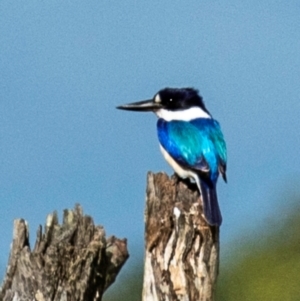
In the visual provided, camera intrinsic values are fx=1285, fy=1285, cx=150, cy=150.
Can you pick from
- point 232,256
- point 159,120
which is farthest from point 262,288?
point 159,120

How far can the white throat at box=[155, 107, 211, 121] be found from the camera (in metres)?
9.61

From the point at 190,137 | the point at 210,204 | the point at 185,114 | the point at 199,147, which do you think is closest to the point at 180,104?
the point at 185,114

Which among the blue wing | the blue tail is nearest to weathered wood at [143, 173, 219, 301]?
the blue tail

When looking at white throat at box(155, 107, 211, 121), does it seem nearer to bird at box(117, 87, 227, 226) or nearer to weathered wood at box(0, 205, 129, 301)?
bird at box(117, 87, 227, 226)

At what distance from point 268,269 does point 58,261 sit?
1209 centimetres

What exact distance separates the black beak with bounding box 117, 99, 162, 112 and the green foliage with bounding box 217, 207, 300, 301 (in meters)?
8.58

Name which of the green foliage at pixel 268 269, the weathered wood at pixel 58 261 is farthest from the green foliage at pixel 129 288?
the weathered wood at pixel 58 261

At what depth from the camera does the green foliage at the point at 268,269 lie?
18.3 meters

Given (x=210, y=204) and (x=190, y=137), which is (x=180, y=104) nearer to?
(x=190, y=137)

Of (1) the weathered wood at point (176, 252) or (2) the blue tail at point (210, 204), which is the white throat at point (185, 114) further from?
(1) the weathered wood at point (176, 252)

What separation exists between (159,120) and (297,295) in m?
9.29

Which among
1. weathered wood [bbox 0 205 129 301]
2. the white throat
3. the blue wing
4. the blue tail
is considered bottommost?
weathered wood [bbox 0 205 129 301]

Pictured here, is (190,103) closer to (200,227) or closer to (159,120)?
(159,120)

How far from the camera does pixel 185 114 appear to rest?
31.6 ft
